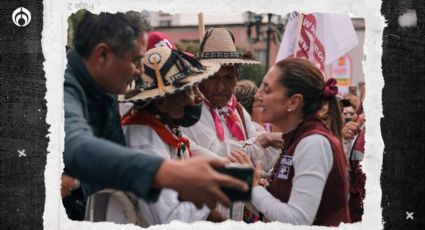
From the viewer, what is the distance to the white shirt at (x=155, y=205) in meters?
2.63

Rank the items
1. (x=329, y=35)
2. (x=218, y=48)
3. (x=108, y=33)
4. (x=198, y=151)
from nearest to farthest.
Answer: (x=108, y=33), (x=198, y=151), (x=218, y=48), (x=329, y=35)

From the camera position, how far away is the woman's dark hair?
2.99 meters

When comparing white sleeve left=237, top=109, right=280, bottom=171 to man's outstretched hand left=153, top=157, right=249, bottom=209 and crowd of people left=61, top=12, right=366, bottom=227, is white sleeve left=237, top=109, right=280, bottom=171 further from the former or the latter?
man's outstretched hand left=153, top=157, right=249, bottom=209

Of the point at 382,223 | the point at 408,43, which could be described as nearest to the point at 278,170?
the point at 382,223

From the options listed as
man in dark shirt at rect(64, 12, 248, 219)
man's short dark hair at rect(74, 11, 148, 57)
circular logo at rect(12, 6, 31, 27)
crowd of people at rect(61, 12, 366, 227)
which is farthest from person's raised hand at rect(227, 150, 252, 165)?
circular logo at rect(12, 6, 31, 27)

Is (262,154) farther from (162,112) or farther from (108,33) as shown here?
(108,33)

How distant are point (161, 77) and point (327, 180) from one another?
2.63 ft

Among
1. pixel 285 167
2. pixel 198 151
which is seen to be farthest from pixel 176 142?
pixel 285 167

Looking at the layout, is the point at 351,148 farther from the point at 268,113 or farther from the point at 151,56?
the point at 151,56

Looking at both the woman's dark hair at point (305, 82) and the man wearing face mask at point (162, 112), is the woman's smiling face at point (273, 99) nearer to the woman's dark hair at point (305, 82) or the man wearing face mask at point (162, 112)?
the woman's dark hair at point (305, 82)

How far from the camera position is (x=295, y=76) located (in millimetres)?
2986

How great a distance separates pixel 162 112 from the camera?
9.06 ft

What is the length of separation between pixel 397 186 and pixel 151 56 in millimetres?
1219

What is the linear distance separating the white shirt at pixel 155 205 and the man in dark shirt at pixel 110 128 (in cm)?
6
